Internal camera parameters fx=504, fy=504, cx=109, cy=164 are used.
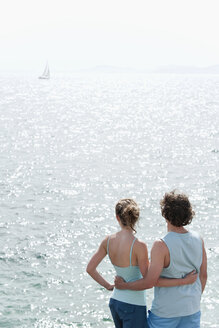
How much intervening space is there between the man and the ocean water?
7441mm

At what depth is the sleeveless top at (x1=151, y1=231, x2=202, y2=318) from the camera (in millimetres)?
5191

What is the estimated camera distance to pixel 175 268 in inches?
206

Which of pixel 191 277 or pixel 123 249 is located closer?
pixel 191 277

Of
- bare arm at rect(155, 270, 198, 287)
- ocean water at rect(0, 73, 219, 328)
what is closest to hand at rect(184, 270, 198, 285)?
bare arm at rect(155, 270, 198, 287)

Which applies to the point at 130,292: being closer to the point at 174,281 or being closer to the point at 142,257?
the point at 142,257

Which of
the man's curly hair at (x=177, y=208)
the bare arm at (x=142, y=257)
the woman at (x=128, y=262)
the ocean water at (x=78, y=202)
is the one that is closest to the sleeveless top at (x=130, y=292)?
the woman at (x=128, y=262)

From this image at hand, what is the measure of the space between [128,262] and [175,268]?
1.71 ft

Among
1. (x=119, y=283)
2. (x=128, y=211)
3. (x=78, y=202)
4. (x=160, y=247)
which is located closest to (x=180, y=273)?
(x=160, y=247)

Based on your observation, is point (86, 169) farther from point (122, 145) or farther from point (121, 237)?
point (121, 237)

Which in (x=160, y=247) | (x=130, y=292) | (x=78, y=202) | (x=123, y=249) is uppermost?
(x=160, y=247)

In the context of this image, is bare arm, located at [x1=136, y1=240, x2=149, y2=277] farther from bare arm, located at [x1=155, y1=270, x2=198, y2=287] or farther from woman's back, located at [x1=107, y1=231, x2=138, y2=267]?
bare arm, located at [x1=155, y1=270, x2=198, y2=287]

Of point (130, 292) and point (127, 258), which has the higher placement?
point (127, 258)

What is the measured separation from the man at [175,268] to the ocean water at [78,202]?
744cm

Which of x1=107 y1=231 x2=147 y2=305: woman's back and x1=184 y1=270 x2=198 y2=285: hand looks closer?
x1=184 y1=270 x2=198 y2=285: hand
